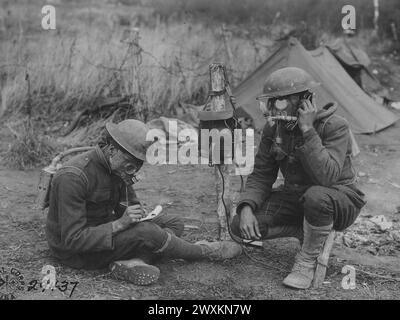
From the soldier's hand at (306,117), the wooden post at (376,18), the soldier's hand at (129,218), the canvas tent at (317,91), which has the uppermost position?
the wooden post at (376,18)

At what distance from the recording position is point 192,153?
26.3ft

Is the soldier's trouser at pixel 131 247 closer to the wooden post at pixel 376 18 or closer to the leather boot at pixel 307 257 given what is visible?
the leather boot at pixel 307 257

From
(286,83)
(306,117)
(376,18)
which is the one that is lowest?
(306,117)

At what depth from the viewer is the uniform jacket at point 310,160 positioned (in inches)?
155

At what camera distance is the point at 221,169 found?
4727mm

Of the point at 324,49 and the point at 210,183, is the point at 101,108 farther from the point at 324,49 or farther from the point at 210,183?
the point at 324,49

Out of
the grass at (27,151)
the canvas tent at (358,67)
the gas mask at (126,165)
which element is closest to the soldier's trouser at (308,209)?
the gas mask at (126,165)

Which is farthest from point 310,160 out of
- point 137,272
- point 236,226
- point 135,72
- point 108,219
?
point 135,72

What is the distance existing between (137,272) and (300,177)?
1.34 meters

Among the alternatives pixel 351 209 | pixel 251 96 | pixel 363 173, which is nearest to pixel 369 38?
pixel 251 96

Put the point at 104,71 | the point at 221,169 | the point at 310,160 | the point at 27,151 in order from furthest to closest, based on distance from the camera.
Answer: the point at 104,71
the point at 27,151
the point at 221,169
the point at 310,160

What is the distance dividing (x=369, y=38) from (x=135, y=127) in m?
13.3

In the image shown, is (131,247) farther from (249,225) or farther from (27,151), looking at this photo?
(27,151)

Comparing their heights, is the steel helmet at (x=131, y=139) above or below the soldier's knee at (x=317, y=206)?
above
